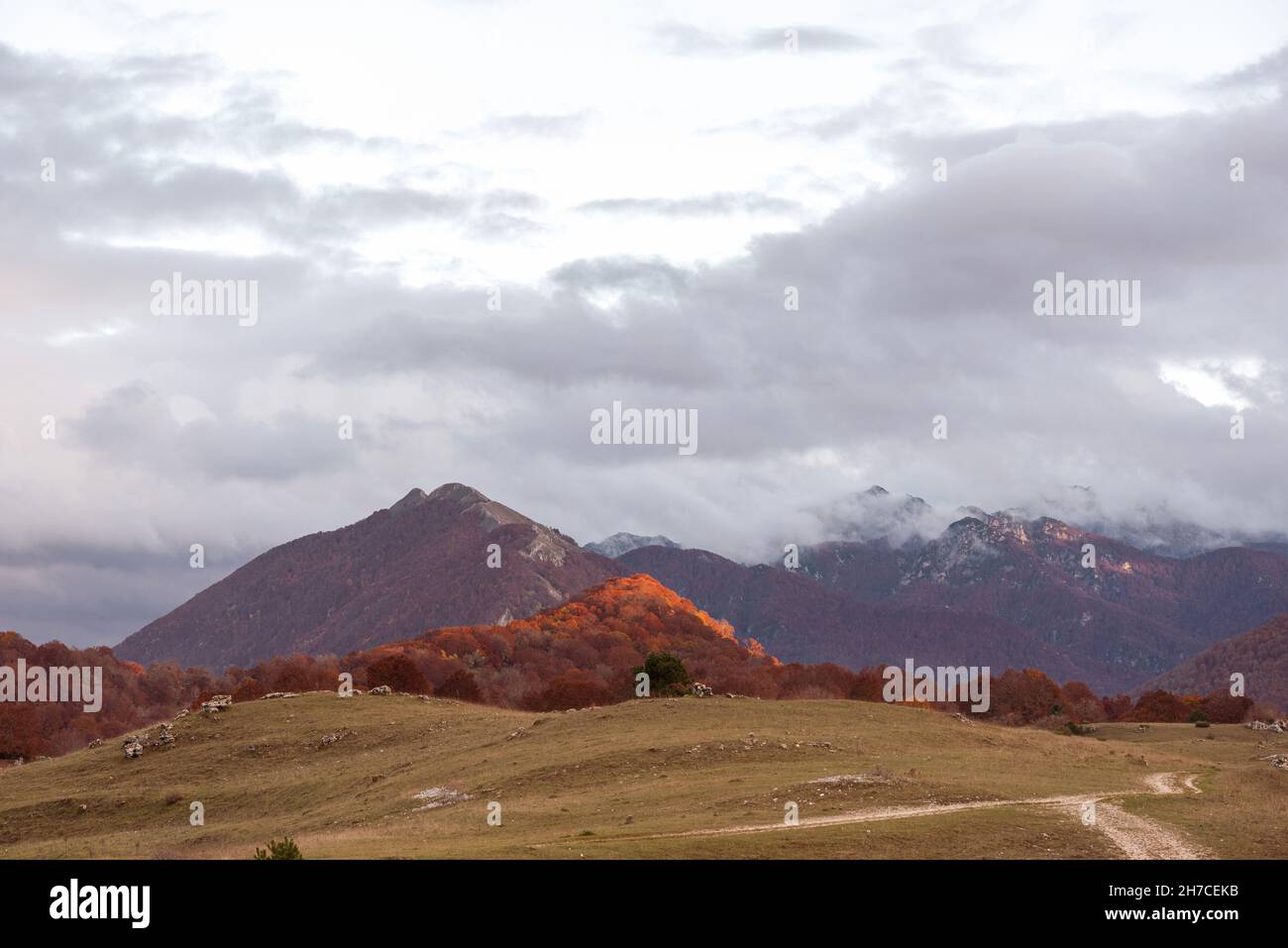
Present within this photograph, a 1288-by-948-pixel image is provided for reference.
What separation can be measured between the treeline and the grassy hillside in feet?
80.7

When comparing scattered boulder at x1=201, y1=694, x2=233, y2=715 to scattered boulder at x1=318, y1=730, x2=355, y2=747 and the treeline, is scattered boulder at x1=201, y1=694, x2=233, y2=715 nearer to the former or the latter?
the treeline

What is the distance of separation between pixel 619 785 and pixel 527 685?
10847 cm

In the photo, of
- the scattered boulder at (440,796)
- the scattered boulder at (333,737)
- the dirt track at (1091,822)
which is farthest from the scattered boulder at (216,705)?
the dirt track at (1091,822)

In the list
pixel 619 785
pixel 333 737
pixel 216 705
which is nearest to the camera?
pixel 619 785

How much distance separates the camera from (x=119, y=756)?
80000 millimetres

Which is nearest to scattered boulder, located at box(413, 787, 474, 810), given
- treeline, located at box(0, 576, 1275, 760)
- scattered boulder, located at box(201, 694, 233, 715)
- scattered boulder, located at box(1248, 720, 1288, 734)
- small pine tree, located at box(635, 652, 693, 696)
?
scattered boulder, located at box(201, 694, 233, 715)

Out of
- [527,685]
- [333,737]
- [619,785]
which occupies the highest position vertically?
[619,785]

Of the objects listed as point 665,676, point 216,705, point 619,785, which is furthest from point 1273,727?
point 216,705

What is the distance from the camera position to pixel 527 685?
16112 centimetres

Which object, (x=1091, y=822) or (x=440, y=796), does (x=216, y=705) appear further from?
(x=1091, y=822)

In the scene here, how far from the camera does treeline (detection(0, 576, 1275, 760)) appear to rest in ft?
420

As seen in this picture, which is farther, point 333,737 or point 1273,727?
point 1273,727
